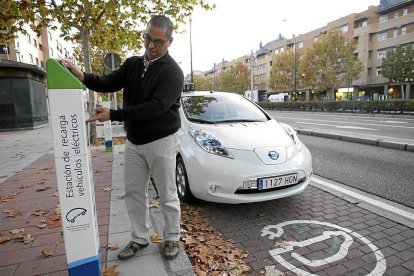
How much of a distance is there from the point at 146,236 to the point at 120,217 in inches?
31.5

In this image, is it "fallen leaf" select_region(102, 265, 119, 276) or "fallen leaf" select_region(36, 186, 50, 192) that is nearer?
"fallen leaf" select_region(102, 265, 119, 276)

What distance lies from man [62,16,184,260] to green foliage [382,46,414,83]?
38640 millimetres

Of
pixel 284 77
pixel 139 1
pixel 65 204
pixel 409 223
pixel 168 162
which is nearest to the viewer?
pixel 65 204

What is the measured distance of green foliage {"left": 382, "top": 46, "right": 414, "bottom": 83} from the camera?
109 feet

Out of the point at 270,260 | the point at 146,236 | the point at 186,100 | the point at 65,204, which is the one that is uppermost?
the point at 186,100

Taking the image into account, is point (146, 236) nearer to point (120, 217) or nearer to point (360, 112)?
point (120, 217)

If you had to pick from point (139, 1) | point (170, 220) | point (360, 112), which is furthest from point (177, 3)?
point (360, 112)

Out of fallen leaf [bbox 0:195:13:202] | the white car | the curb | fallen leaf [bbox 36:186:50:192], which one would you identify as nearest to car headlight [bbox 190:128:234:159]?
the white car

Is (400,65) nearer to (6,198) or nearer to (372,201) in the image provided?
(372,201)

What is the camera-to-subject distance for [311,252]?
2.72 metres

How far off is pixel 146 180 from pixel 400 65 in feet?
128

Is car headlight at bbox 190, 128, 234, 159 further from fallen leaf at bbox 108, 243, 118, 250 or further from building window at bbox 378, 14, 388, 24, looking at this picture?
building window at bbox 378, 14, 388, 24

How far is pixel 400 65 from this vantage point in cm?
3369

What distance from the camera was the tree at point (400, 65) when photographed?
109 ft
